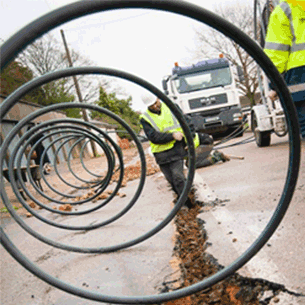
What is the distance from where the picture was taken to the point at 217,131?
11.6 m

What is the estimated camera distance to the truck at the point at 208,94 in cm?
1138

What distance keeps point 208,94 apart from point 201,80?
0.66m

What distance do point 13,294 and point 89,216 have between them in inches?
92.4

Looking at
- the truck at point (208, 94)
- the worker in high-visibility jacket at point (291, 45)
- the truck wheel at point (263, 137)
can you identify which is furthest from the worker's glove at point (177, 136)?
the truck at point (208, 94)

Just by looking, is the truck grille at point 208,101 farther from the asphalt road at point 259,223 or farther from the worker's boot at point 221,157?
the asphalt road at point 259,223

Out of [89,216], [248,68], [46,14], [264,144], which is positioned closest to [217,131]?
[264,144]

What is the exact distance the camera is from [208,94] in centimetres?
1135

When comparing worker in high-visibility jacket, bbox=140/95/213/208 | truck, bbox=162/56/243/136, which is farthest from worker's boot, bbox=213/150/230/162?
truck, bbox=162/56/243/136

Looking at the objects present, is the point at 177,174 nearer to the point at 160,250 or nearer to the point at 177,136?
the point at 177,136

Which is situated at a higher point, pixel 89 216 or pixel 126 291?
pixel 126 291

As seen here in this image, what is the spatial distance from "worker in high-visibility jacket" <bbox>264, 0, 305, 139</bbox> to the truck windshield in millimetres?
8815

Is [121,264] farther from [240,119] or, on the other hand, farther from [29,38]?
[240,119]

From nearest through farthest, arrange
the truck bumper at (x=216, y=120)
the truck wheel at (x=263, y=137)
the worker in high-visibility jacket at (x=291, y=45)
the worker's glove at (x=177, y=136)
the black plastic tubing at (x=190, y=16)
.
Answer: the black plastic tubing at (x=190, y=16)
the worker in high-visibility jacket at (x=291, y=45)
the worker's glove at (x=177, y=136)
the truck wheel at (x=263, y=137)
the truck bumper at (x=216, y=120)

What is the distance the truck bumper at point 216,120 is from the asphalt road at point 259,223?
20.1ft
